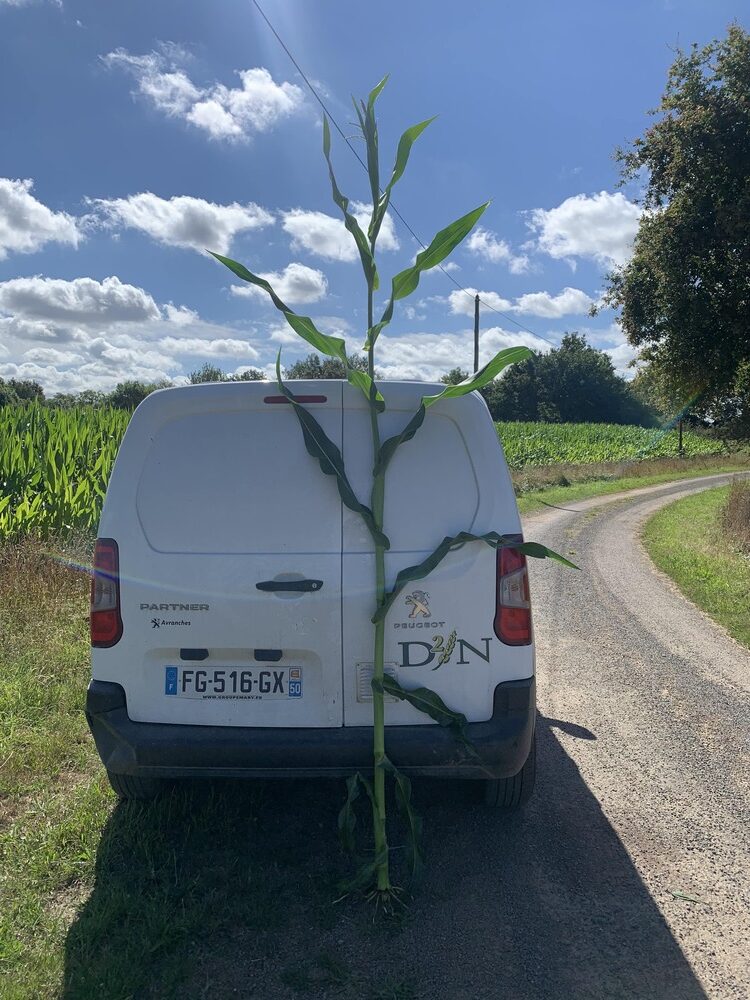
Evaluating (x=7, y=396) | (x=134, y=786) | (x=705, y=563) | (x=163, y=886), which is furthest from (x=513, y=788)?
(x=7, y=396)

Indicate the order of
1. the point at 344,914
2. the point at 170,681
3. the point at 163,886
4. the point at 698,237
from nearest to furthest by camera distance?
the point at 344,914, the point at 163,886, the point at 170,681, the point at 698,237

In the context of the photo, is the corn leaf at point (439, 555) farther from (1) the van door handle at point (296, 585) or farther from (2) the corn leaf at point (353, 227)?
(2) the corn leaf at point (353, 227)

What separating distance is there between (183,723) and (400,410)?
1560mm

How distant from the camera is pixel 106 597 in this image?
3.06 m

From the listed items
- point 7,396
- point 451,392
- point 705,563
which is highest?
point 7,396

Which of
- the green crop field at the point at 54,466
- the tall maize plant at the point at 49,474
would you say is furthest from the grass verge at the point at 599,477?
the tall maize plant at the point at 49,474

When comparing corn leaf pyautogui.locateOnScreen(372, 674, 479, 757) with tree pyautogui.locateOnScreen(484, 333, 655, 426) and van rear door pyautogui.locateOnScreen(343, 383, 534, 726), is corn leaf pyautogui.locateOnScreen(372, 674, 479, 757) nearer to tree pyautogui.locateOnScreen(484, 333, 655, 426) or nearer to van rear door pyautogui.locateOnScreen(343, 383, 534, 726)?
van rear door pyautogui.locateOnScreen(343, 383, 534, 726)

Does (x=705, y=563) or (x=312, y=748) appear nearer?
(x=312, y=748)

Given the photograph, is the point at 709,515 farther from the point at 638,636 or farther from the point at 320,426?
the point at 320,426

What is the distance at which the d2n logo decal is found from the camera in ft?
9.70

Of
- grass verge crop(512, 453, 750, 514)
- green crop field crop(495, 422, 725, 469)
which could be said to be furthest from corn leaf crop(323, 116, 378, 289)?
green crop field crop(495, 422, 725, 469)

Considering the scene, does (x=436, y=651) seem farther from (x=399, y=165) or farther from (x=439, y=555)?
(x=399, y=165)

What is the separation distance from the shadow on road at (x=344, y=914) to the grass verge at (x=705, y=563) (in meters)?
4.65

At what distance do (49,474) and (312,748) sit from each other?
6872 millimetres
